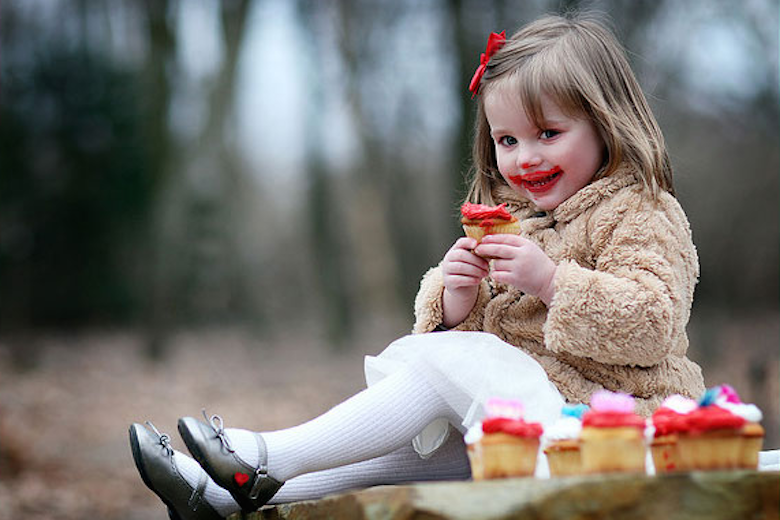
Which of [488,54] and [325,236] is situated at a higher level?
[488,54]

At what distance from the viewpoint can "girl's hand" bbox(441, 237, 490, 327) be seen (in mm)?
2434

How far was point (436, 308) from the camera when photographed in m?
2.65

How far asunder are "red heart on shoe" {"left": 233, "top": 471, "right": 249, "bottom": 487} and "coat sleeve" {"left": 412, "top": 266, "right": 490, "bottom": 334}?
641 millimetres

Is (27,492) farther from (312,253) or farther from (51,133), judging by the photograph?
(312,253)

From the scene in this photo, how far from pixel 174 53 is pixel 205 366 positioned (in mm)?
4028

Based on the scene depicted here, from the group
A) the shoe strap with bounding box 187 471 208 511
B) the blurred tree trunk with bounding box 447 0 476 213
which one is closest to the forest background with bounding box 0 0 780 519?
the blurred tree trunk with bounding box 447 0 476 213

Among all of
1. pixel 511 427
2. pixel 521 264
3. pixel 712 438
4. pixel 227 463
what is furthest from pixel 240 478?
pixel 712 438

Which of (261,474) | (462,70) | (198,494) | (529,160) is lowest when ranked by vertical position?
(198,494)

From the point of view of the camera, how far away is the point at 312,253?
14008mm

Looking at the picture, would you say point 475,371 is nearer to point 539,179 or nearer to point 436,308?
point 436,308

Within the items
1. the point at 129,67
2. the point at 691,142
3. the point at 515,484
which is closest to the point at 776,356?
the point at 691,142

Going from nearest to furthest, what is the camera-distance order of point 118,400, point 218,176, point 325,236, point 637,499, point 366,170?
point 637,499, point 118,400, point 366,170, point 218,176, point 325,236

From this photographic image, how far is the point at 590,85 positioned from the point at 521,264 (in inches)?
21.5

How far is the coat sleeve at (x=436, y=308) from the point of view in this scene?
104 inches
